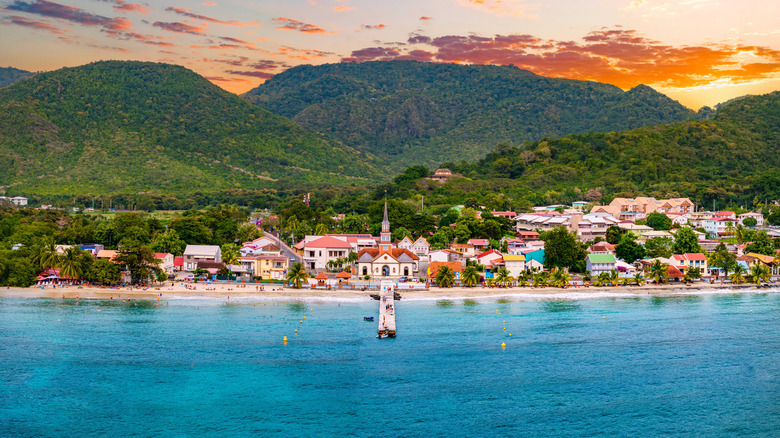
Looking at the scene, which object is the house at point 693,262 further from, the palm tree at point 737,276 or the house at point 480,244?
the house at point 480,244

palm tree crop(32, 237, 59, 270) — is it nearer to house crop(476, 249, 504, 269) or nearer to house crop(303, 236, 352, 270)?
house crop(303, 236, 352, 270)

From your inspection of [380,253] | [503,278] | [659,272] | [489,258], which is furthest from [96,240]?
[659,272]

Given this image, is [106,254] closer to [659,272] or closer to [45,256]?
[45,256]

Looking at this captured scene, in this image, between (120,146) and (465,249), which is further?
(120,146)

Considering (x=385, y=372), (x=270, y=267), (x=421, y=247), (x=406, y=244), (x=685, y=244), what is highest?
(x=685, y=244)

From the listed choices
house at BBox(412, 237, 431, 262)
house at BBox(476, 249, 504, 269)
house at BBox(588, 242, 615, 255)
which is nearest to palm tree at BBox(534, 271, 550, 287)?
house at BBox(476, 249, 504, 269)

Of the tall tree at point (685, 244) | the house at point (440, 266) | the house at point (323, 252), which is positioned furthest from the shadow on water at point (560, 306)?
the house at point (323, 252)
